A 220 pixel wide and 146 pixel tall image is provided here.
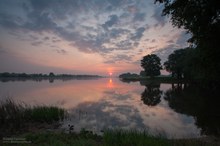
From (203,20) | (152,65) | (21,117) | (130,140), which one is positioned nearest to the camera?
(130,140)

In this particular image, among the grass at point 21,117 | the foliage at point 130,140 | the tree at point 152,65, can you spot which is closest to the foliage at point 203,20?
the foliage at point 130,140

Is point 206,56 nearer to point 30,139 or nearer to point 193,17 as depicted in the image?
point 193,17

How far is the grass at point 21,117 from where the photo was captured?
12.9m

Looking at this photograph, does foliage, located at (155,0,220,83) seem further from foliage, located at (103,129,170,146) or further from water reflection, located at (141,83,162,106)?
water reflection, located at (141,83,162,106)

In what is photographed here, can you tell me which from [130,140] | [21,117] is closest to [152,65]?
[21,117]

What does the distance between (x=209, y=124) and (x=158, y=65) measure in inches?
4133

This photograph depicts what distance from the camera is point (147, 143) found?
8102mm

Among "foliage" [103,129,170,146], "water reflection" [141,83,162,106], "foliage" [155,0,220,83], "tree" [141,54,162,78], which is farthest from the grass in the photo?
"tree" [141,54,162,78]

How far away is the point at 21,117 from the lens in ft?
49.5

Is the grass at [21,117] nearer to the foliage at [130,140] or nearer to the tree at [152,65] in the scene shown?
the foliage at [130,140]

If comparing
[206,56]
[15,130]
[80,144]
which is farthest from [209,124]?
[15,130]

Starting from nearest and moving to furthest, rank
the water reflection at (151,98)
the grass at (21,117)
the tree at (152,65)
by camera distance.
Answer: the grass at (21,117)
the water reflection at (151,98)
the tree at (152,65)

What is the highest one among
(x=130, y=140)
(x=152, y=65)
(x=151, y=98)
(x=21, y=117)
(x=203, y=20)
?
(x=152, y=65)

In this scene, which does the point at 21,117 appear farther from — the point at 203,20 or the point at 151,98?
the point at 151,98
